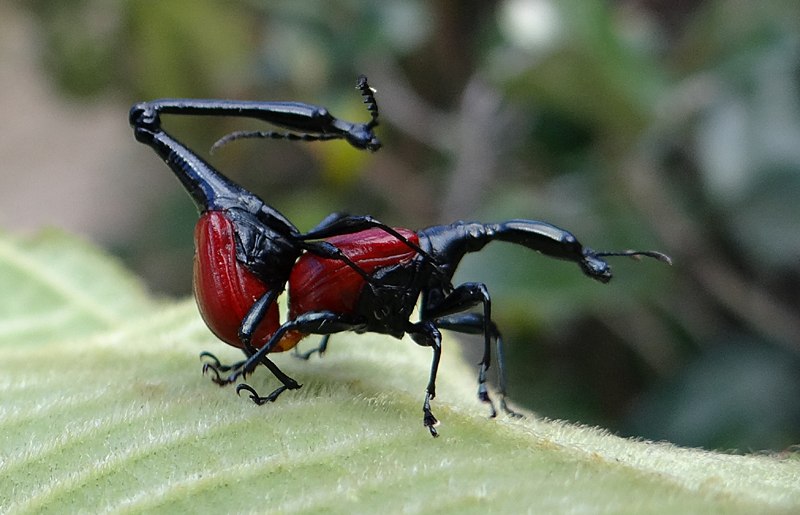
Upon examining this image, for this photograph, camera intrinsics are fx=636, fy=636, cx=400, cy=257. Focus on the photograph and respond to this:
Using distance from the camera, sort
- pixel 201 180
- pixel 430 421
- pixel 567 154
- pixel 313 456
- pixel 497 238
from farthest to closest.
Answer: pixel 567 154, pixel 497 238, pixel 201 180, pixel 430 421, pixel 313 456

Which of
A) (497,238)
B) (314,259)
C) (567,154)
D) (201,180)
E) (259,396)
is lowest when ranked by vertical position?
(259,396)

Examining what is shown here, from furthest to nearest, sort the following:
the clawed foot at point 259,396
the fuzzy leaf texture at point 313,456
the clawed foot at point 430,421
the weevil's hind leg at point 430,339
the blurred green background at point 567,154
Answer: the blurred green background at point 567,154 → the weevil's hind leg at point 430,339 → the clawed foot at point 259,396 → the clawed foot at point 430,421 → the fuzzy leaf texture at point 313,456

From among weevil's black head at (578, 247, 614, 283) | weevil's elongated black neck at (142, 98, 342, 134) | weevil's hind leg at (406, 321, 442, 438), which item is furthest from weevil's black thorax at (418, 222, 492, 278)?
weevil's elongated black neck at (142, 98, 342, 134)

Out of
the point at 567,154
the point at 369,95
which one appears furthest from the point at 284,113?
the point at 567,154

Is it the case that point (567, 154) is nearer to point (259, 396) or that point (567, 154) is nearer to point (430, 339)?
point (430, 339)

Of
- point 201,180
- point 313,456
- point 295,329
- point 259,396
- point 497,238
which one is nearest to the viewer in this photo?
point 313,456

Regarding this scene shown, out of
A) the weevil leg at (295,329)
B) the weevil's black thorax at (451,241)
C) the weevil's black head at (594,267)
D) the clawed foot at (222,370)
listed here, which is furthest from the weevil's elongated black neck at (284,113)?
the weevil's black head at (594,267)

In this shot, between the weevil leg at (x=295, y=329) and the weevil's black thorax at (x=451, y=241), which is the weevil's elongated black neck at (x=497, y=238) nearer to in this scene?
the weevil's black thorax at (x=451, y=241)
